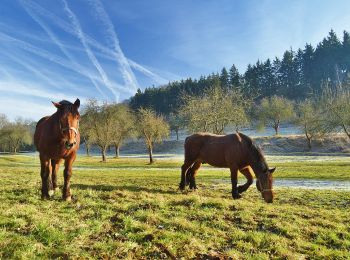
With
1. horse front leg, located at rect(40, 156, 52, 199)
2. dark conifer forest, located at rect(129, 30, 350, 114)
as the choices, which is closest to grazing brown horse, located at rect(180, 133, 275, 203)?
horse front leg, located at rect(40, 156, 52, 199)

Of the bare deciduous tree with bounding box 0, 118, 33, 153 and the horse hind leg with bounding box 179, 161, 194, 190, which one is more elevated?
the bare deciduous tree with bounding box 0, 118, 33, 153

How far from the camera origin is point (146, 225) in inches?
310

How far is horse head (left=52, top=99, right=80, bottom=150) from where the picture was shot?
31.6 feet

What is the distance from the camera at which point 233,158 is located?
14.2 meters

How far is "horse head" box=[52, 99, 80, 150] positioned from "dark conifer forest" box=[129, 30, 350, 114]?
139m

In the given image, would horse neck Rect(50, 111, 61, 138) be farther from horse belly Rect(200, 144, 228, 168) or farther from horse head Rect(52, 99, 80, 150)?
horse belly Rect(200, 144, 228, 168)

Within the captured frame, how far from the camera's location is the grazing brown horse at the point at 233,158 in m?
13.1

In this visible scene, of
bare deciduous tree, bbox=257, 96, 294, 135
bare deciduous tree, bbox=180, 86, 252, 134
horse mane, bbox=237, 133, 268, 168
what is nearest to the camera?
horse mane, bbox=237, 133, 268, 168

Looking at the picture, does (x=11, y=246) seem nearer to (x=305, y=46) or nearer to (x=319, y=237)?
(x=319, y=237)

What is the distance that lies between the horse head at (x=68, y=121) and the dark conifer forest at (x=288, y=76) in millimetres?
139049

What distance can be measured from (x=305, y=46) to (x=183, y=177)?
170855 millimetres

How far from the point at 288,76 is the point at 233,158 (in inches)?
6283

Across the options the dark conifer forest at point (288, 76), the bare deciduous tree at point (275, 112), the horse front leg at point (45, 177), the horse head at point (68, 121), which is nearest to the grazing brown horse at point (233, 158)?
the horse front leg at point (45, 177)

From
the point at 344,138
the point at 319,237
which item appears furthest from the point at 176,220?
the point at 344,138
